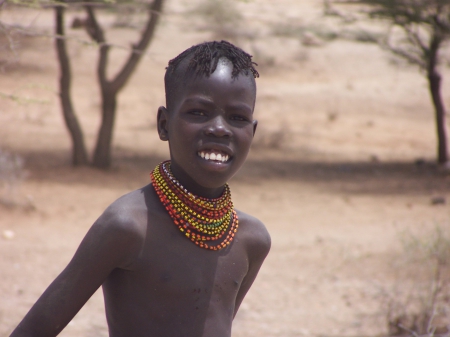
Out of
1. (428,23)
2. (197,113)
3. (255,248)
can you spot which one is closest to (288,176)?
(428,23)

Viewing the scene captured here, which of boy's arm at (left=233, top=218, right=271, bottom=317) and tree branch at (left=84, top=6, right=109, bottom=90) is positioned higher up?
boy's arm at (left=233, top=218, right=271, bottom=317)

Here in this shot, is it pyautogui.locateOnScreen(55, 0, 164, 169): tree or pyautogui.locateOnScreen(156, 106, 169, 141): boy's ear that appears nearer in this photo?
pyautogui.locateOnScreen(156, 106, 169, 141): boy's ear

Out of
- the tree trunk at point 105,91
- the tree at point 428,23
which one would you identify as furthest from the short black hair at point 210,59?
the tree at point 428,23

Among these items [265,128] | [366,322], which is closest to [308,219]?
[366,322]

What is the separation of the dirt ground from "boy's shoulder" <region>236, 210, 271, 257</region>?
1.76 m

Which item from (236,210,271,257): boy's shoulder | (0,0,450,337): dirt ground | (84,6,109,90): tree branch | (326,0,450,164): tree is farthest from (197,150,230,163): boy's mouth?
(326,0,450,164): tree

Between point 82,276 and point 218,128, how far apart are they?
531 millimetres

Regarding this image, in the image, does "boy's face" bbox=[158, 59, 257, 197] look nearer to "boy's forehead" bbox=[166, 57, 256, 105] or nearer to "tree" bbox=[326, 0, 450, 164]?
"boy's forehead" bbox=[166, 57, 256, 105]

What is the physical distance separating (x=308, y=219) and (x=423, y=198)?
90.3 inches

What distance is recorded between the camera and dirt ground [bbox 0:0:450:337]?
5297 millimetres

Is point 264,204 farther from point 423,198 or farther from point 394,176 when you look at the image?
point 394,176

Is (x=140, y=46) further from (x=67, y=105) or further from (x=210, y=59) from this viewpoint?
(x=210, y=59)

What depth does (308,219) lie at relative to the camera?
8.24m

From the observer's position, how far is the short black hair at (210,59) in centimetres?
168
